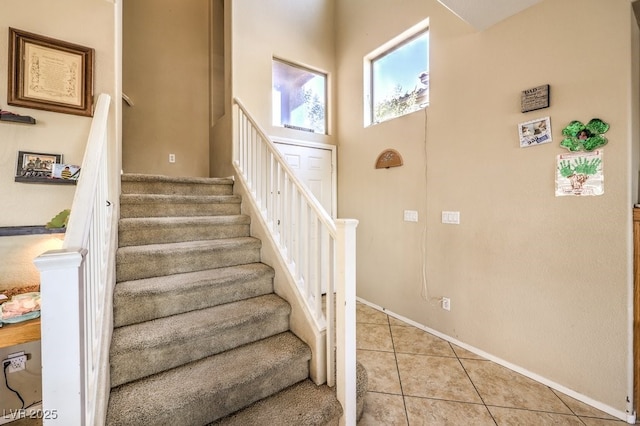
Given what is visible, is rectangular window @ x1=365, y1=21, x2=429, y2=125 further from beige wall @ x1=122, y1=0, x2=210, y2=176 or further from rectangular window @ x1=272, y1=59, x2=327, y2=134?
beige wall @ x1=122, y1=0, x2=210, y2=176

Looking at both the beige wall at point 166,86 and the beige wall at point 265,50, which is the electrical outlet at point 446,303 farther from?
the beige wall at point 166,86

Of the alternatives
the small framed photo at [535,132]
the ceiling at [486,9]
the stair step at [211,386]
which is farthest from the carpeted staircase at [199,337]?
the ceiling at [486,9]

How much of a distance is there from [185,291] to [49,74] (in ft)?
5.63

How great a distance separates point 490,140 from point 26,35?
11.0ft

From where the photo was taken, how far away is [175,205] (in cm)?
233

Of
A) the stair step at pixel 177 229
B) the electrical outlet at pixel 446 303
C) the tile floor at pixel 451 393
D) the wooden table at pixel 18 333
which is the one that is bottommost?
the tile floor at pixel 451 393

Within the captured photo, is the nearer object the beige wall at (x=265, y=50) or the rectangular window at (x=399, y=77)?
the rectangular window at (x=399, y=77)

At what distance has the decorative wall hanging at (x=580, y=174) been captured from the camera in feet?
5.65

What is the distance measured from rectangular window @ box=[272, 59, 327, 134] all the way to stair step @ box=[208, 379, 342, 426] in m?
2.93

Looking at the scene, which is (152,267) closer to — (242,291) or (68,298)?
(242,291)

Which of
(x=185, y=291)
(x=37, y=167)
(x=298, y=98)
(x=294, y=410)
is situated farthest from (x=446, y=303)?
(x=37, y=167)

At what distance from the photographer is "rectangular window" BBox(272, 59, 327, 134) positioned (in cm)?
351

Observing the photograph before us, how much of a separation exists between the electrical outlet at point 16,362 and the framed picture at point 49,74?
5.27 ft

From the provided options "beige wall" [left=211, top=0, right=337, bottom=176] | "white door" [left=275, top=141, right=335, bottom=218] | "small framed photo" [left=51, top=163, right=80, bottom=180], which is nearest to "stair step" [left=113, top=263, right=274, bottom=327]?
"small framed photo" [left=51, top=163, right=80, bottom=180]
